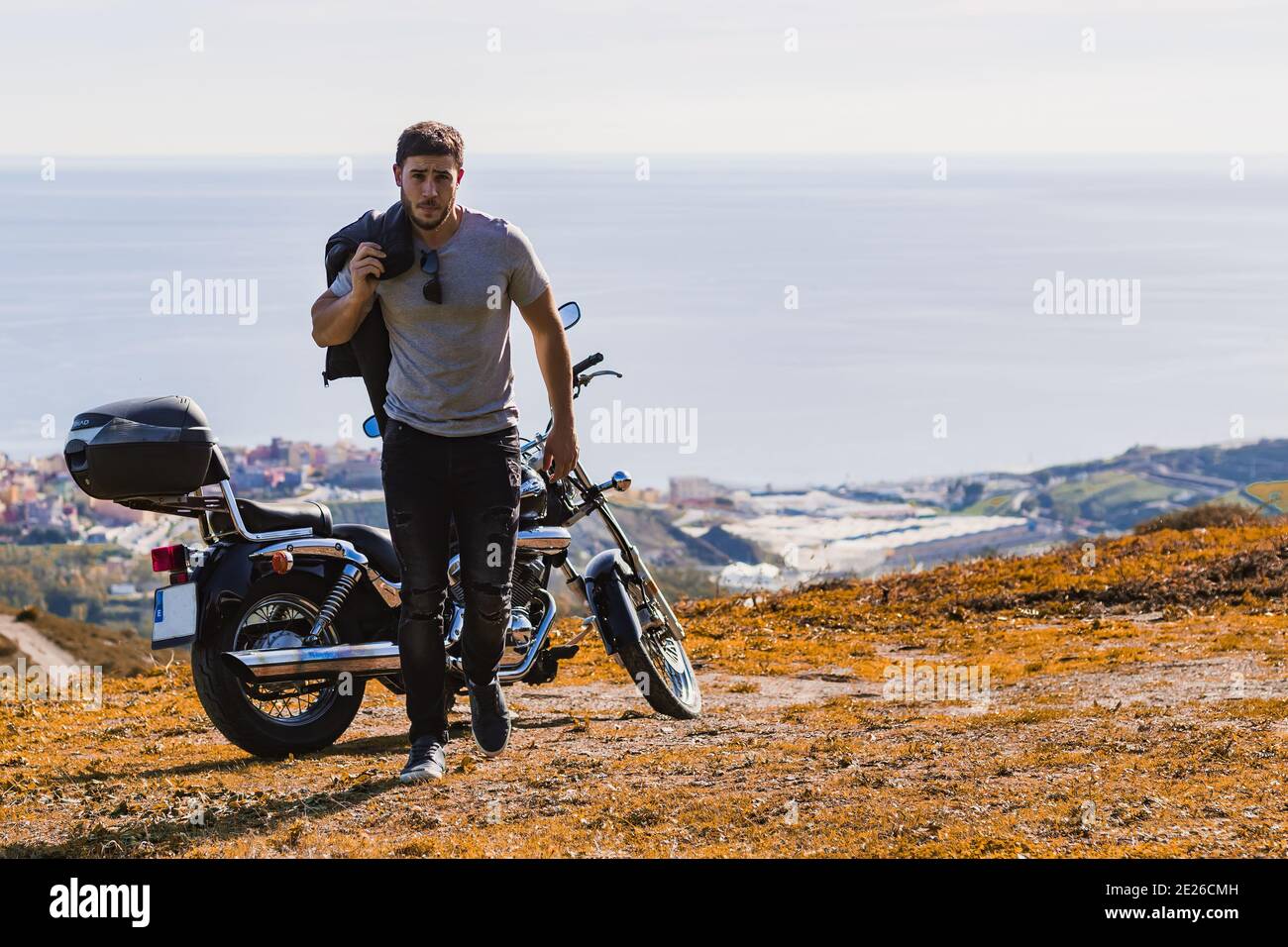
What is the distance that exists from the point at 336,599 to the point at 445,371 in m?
1.82

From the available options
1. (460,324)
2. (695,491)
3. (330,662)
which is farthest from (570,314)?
(695,491)

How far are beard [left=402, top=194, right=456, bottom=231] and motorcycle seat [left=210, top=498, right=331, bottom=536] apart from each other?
2.07m

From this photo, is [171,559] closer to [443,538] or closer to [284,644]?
[284,644]

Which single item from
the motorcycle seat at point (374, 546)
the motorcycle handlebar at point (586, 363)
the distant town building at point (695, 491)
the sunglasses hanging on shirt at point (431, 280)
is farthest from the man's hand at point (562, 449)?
the distant town building at point (695, 491)

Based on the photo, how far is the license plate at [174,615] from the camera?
6961 mm

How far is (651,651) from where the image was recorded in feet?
27.2

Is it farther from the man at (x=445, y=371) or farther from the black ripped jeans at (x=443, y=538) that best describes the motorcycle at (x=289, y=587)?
the man at (x=445, y=371)

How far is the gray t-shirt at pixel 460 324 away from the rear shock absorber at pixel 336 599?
5.07 feet

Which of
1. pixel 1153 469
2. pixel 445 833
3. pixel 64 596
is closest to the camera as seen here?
pixel 445 833

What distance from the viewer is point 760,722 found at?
8406 millimetres
